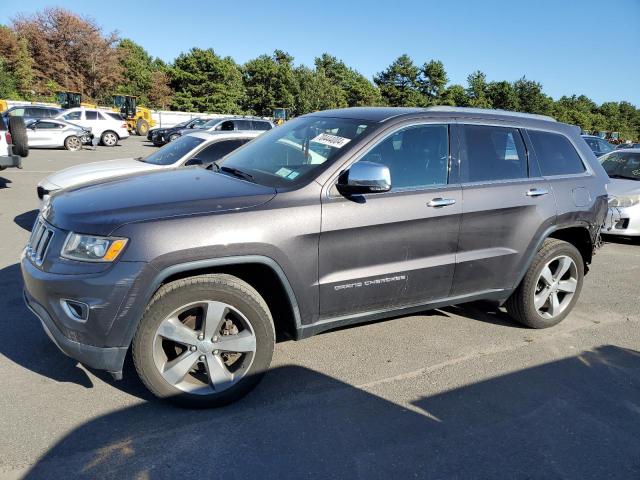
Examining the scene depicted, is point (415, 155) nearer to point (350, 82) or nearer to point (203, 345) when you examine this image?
point (203, 345)

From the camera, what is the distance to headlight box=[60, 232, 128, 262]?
2641mm

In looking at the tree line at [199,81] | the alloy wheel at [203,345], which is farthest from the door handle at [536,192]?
the tree line at [199,81]

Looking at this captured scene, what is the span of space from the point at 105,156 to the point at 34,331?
17.0 metres

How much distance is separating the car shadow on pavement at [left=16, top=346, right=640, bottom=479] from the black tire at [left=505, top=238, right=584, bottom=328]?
897mm

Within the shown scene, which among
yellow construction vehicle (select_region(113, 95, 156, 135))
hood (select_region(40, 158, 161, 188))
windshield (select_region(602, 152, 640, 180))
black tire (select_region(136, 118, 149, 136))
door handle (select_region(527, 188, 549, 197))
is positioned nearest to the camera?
door handle (select_region(527, 188, 549, 197))

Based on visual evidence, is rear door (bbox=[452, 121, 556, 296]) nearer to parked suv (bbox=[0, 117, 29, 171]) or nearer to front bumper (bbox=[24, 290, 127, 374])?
front bumper (bbox=[24, 290, 127, 374])

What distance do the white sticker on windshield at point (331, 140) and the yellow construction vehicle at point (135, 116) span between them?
33081mm

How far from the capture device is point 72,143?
69.3 ft

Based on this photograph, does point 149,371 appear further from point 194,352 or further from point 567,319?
point 567,319

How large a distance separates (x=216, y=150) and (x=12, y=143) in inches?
225

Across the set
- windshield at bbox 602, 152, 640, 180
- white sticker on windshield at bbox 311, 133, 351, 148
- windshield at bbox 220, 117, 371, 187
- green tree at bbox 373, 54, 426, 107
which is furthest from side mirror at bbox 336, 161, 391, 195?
green tree at bbox 373, 54, 426, 107

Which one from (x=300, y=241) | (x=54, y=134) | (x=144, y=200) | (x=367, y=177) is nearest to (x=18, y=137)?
(x=144, y=200)

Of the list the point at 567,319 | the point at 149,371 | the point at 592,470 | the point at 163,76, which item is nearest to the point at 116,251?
the point at 149,371

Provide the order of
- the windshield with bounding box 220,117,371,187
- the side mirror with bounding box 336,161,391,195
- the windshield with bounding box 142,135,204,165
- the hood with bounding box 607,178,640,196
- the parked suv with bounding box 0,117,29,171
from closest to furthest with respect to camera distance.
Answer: the side mirror with bounding box 336,161,391,195
the windshield with bounding box 220,117,371,187
the windshield with bounding box 142,135,204,165
the hood with bounding box 607,178,640,196
the parked suv with bounding box 0,117,29,171
